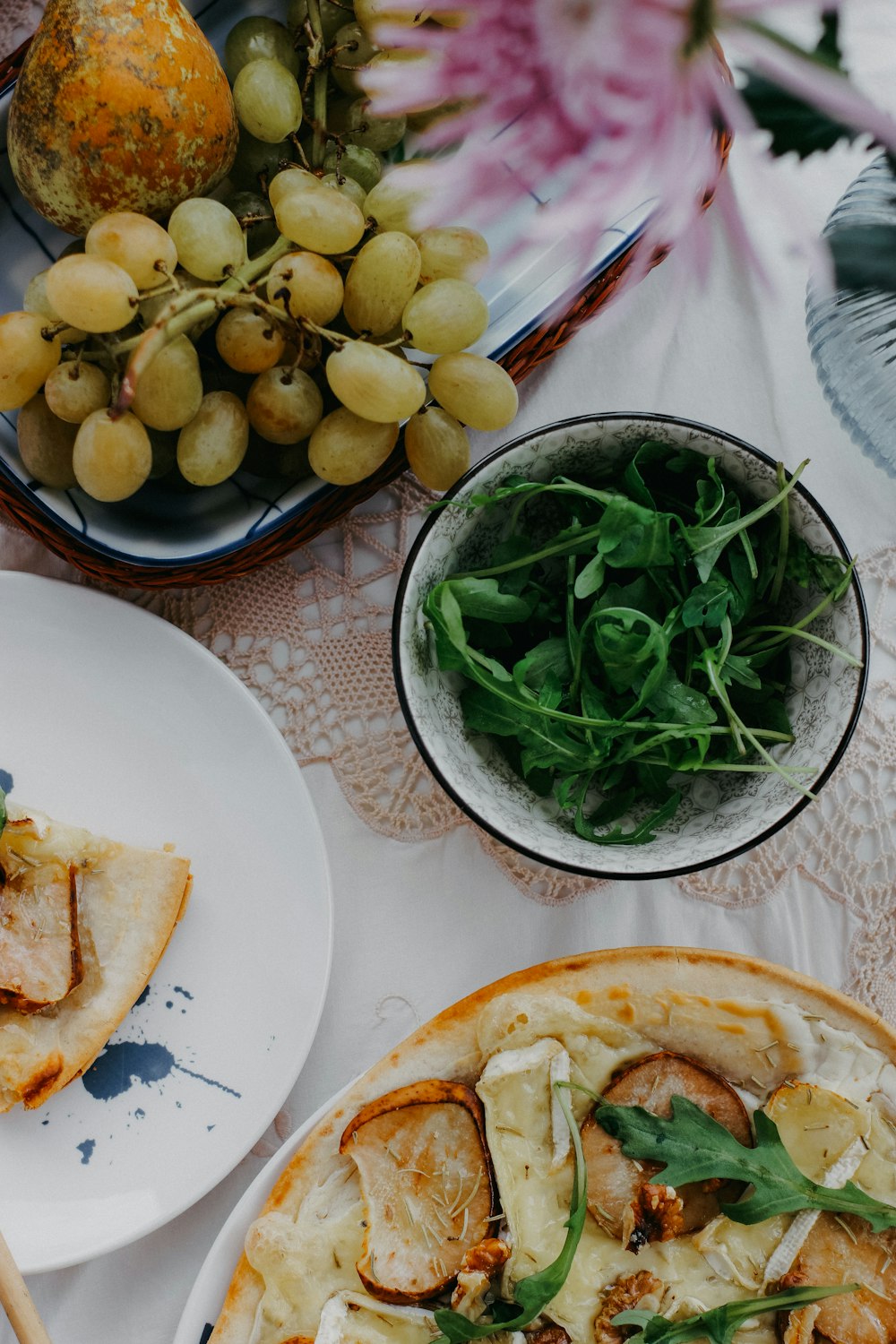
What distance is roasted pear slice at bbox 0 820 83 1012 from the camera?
934mm

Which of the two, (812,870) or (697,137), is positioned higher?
(697,137)

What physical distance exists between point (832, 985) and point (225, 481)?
0.69 meters

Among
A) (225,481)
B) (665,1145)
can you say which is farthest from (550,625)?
(665,1145)

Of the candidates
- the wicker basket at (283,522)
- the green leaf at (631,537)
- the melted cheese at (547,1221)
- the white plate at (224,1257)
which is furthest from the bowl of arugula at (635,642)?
the white plate at (224,1257)

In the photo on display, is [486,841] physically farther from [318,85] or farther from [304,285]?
[318,85]

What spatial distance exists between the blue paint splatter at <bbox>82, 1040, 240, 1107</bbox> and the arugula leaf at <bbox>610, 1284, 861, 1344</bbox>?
416mm

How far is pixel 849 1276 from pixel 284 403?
807 mm

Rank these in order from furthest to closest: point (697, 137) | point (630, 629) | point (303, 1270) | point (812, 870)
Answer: point (812, 870) → point (303, 1270) → point (630, 629) → point (697, 137)

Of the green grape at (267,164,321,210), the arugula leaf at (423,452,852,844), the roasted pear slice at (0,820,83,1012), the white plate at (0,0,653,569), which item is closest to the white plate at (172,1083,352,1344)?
the roasted pear slice at (0,820,83,1012)

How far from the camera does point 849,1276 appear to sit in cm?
88

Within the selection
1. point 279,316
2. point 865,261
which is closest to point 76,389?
point 279,316

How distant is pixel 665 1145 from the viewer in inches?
33.5

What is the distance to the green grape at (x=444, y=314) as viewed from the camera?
77 centimetres

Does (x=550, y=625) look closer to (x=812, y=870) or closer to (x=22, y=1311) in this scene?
(x=812, y=870)
